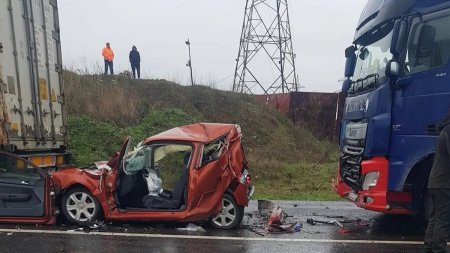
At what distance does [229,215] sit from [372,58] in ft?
10.4

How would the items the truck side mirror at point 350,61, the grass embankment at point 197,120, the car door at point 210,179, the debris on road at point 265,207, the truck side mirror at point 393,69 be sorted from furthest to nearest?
the grass embankment at point 197,120 < the debris on road at point 265,207 < the truck side mirror at point 350,61 < the car door at point 210,179 < the truck side mirror at point 393,69

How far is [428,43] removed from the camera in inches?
245

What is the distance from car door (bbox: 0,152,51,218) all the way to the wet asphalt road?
22 cm

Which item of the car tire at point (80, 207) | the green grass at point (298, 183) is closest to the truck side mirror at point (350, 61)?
the green grass at point (298, 183)

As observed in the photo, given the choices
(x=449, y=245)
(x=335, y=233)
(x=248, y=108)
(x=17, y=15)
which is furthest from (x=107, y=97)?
(x=449, y=245)

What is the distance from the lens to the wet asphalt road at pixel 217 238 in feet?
19.1

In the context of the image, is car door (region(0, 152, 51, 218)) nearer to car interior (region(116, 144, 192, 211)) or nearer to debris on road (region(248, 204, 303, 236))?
car interior (region(116, 144, 192, 211))

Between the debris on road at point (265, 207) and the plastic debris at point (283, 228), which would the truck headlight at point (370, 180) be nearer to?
the plastic debris at point (283, 228)

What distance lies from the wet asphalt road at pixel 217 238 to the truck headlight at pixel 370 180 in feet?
2.32

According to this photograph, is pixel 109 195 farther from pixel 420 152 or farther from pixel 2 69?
pixel 420 152

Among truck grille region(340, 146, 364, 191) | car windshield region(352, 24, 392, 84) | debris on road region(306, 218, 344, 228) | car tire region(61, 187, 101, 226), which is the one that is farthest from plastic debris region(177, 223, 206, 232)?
car windshield region(352, 24, 392, 84)

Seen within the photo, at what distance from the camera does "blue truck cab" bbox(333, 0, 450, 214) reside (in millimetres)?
6070

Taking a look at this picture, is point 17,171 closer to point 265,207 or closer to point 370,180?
point 265,207

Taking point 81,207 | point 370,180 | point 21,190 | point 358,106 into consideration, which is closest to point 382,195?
point 370,180
